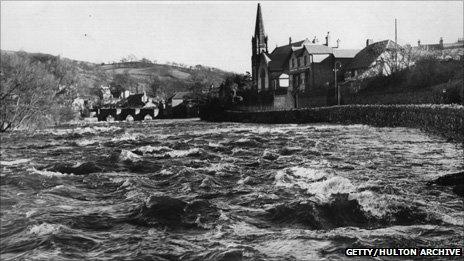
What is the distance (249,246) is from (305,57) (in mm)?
73664

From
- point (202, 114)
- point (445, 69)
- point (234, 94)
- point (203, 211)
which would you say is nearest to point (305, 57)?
point (234, 94)

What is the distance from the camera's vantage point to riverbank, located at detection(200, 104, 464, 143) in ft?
85.9

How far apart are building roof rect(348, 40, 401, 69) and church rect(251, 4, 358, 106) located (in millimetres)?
3461

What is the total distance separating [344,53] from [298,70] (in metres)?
8.56

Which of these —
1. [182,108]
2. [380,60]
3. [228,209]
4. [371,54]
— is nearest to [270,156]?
[228,209]

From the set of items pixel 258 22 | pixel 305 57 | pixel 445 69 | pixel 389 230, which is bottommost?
pixel 389 230

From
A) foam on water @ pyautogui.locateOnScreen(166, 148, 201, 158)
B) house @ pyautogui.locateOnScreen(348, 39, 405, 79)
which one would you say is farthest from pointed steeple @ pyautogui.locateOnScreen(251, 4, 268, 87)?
foam on water @ pyautogui.locateOnScreen(166, 148, 201, 158)

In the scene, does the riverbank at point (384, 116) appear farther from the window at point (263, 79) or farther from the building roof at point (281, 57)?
the window at point (263, 79)

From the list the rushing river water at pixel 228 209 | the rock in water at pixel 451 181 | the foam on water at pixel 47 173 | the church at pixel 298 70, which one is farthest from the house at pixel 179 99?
the rock in water at pixel 451 181

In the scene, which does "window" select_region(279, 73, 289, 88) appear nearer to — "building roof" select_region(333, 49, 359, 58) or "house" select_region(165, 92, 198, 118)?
"building roof" select_region(333, 49, 359, 58)

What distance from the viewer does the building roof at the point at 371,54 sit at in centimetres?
6631

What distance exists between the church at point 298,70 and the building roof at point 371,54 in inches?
136

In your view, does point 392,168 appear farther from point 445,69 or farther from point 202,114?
point 202,114

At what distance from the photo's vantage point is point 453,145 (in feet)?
72.9
